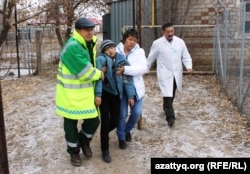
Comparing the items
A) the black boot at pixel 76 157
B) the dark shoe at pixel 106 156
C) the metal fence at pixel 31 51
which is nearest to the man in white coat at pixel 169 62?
the dark shoe at pixel 106 156

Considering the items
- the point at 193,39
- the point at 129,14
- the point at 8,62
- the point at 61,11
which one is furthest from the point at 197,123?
the point at 8,62

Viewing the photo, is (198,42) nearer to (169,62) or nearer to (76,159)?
(169,62)

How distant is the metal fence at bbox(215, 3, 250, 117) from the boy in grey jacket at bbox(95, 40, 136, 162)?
2.31 meters

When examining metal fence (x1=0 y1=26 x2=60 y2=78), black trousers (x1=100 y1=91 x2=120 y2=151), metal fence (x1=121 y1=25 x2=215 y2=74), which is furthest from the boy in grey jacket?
metal fence (x1=0 y1=26 x2=60 y2=78)

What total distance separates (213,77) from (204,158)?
563 cm

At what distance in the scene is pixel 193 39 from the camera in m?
10.8

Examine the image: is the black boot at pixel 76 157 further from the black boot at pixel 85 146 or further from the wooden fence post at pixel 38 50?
the wooden fence post at pixel 38 50

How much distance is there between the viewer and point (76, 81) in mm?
3828

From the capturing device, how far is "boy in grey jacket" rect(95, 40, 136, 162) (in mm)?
4062

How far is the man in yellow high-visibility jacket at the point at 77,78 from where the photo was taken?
3736 millimetres

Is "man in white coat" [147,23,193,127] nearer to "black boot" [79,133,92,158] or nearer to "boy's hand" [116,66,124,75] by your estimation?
"boy's hand" [116,66,124,75]

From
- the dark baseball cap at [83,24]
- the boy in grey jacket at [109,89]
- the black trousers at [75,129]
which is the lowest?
the black trousers at [75,129]

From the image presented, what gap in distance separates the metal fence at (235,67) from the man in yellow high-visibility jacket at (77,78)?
273 cm

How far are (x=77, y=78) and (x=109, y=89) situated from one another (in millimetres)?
455
